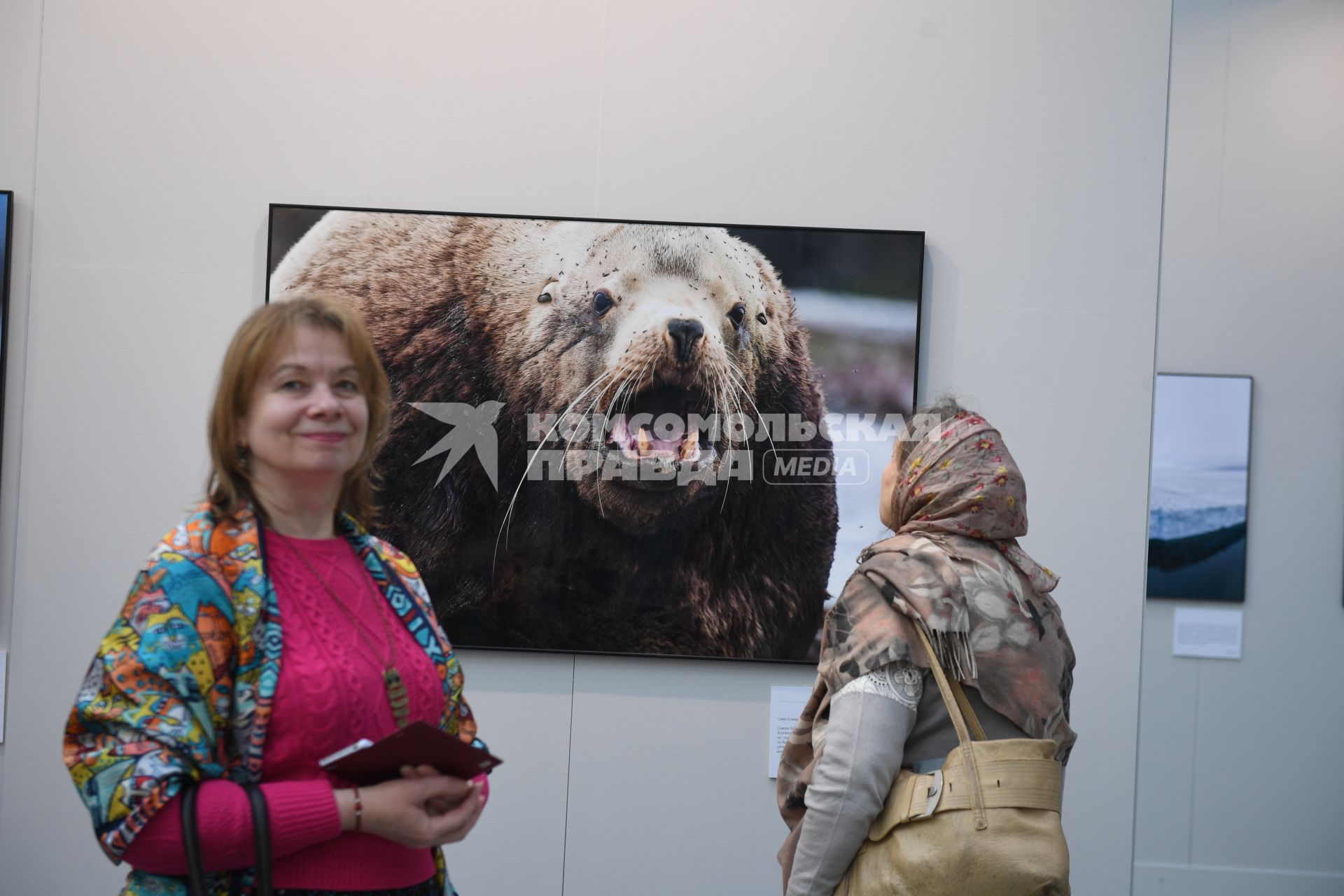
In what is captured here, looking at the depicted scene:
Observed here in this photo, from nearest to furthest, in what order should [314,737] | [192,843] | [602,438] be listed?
[192,843]
[314,737]
[602,438]

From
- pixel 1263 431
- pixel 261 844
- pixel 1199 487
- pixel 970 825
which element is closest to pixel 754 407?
pixel 1199 487

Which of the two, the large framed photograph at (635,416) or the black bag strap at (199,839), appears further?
the large framed photograph at (635,416)

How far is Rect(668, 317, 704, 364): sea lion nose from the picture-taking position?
309 cm

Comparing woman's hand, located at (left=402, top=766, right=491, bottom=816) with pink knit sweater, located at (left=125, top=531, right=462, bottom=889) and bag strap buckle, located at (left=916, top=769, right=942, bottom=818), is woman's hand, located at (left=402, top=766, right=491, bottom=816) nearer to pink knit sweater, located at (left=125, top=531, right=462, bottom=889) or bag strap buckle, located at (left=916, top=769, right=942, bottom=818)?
pink knit sweater, located at (left=125, top=531, right=462, bottom=889)

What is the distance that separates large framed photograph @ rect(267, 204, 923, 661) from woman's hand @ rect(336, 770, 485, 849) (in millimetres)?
1675

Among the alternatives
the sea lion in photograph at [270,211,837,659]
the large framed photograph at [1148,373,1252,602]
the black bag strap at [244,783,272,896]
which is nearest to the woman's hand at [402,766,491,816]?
the black bag strap at [244,783,272,896]

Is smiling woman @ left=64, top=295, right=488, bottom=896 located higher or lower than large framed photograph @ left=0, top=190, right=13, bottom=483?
lower

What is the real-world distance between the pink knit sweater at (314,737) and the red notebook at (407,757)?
38 mm

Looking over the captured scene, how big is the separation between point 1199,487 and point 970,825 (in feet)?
5.99

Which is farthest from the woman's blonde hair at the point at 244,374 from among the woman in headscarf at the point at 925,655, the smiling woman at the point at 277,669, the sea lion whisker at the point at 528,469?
the sea lion whisker at the point at 528,469

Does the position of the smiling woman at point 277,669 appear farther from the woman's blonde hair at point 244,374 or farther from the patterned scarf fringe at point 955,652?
the patterned scarf fringe at point 955,652

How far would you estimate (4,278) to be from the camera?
3.11 m

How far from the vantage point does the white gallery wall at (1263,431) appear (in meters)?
3.08

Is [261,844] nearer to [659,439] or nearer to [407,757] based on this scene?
[407,757]
